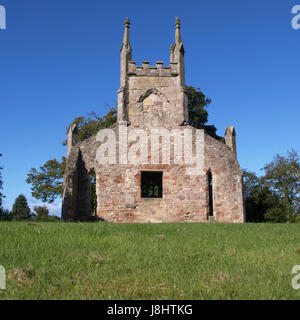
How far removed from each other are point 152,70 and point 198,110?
12.9m

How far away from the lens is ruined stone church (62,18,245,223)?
54.6 feet

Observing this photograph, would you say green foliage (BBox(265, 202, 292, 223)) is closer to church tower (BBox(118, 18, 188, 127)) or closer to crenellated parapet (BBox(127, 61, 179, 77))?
church tower (BBox(118, 18, 188, 127))

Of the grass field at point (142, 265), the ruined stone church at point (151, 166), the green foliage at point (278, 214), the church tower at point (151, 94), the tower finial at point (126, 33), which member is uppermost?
the tower finial at point (126, 33)

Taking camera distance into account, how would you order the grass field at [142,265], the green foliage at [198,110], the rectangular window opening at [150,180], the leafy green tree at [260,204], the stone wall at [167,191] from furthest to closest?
1. the green foliage at [198,110]
2. the leafy green tree at [260,204]
3. the rectangular window opening at [150,180]
4. the stone wall at [167,191]
5. the grass field at [142,265]

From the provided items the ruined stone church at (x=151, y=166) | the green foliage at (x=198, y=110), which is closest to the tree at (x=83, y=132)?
the green foliage at (x=198, y=110)

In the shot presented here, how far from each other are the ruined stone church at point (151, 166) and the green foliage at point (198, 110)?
12.6 metres

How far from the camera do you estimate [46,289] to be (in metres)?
4.09

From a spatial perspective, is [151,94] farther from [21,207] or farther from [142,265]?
[21,207]

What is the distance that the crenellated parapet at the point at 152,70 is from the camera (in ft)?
61.6

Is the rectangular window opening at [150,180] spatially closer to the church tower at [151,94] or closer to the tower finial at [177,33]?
the church tower at [151,94]

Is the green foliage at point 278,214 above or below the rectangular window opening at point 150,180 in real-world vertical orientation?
below

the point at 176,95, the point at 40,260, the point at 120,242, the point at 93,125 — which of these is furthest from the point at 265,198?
the point at 40,260

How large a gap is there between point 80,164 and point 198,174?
20.2 ft

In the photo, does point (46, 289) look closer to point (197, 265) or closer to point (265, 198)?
point (197, 265)
